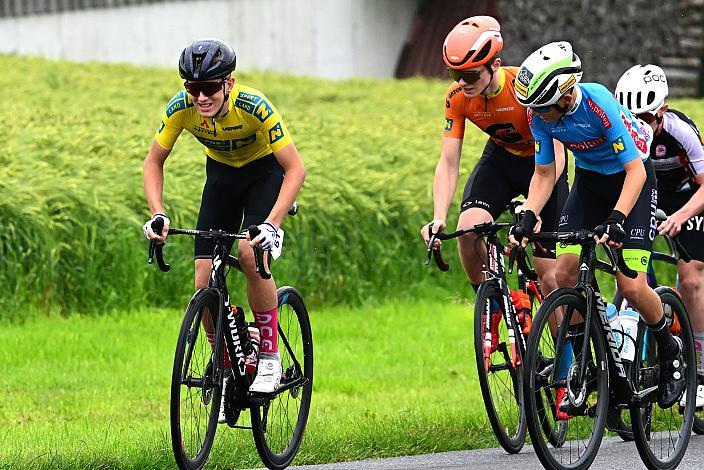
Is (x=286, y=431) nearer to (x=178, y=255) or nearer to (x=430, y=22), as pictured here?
(x=178, y=255)

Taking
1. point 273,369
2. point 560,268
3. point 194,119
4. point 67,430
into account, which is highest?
point 194,119

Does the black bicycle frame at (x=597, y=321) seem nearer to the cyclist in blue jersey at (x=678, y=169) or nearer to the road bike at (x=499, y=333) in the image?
the road bike at (x=499, y=333)

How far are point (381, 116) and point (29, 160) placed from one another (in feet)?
24.0

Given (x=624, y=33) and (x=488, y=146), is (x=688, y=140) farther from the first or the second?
(x=624, y=33)

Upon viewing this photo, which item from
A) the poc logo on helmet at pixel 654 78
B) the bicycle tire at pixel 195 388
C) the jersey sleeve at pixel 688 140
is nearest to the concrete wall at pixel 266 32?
the jersey sleeve at pixel 688 140

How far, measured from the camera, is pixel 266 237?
6922mm

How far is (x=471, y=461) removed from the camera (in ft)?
25.4

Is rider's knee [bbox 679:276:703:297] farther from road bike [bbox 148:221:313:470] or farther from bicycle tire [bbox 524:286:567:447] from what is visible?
road bike [bbox 148:221:313:470]

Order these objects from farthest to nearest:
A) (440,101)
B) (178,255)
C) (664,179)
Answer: (440,101) → (178,255) → (664,179)

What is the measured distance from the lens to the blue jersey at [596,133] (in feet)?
23.9

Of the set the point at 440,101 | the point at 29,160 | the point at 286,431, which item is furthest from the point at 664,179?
the point at 440,101

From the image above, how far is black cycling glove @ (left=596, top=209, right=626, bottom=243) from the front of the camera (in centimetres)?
694

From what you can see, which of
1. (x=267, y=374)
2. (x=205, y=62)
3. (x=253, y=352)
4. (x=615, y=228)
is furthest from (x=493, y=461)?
(x=205, y=62)

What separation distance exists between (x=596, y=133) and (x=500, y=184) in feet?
3.94
